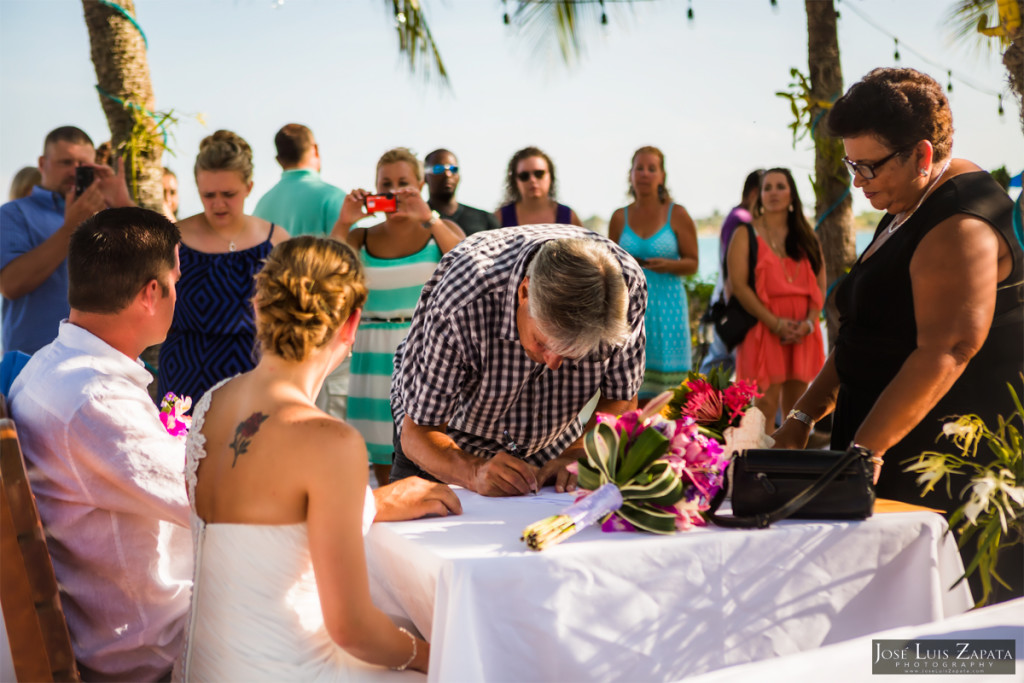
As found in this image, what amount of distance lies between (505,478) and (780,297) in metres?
3.64

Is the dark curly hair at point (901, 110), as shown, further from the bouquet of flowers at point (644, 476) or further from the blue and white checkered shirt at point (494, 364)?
the bouquet of flowers at point (644, 476)

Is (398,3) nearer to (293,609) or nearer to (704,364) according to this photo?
(704,364)

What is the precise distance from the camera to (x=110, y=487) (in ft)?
6.34

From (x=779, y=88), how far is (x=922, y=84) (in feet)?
14.7

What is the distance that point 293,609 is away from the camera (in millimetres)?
1728

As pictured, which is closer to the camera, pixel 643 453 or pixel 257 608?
pixel 257 608

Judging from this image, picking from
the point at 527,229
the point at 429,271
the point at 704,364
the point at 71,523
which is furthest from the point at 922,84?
the point at 704,364

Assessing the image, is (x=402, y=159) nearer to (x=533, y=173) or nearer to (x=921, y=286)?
(x=533, y=173)

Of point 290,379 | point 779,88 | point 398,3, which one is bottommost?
point 290,379

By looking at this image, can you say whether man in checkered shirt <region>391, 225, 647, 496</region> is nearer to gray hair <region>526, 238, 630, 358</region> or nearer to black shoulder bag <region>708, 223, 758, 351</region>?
gray hair <region>526, 238, 630, 358</region>

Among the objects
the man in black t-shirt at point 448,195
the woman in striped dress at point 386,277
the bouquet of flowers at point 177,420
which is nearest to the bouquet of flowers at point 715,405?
the bouquet of flowers at point 177,420

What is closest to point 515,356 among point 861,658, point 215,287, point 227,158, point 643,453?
point 643,453

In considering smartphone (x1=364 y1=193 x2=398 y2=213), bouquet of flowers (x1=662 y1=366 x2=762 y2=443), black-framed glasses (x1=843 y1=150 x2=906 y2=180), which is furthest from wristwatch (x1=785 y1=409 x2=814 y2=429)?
smartphone (x1=364 y1=193 x2=398 y2=213)

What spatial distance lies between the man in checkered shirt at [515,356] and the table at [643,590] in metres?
0.31
